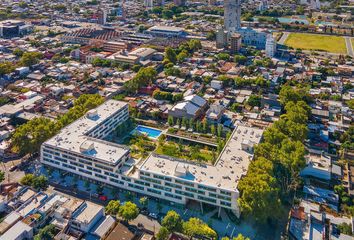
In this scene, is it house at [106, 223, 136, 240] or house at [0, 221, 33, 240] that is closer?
house at [0, 221, 33, 240]

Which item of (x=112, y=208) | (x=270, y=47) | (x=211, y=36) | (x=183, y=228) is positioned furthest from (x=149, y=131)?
(x=211, y=36)

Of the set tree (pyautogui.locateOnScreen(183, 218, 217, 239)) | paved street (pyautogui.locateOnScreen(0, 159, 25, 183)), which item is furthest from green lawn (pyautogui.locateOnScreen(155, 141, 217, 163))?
paved street (pyautogui.locateOnScreen(0, 159, 25, 183))

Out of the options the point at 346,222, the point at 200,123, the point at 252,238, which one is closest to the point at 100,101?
the point at 200,123

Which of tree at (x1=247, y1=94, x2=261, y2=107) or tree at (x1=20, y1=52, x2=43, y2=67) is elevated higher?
tree at (x1=20, y1=52, x2=43, y2=67)

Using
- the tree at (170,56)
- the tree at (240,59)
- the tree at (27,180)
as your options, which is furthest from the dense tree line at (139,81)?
the tree at (27,180)

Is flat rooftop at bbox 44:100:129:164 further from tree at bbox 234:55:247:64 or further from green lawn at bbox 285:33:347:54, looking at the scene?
green lawn at bbox 285:33:347:54

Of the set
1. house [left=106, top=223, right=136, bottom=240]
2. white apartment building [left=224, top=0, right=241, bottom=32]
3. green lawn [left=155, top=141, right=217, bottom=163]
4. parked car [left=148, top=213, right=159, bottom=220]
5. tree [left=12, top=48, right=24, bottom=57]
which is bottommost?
parked car [left=148, top=213, right=159, bottom=220]

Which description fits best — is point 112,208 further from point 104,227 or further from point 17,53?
point 17,53

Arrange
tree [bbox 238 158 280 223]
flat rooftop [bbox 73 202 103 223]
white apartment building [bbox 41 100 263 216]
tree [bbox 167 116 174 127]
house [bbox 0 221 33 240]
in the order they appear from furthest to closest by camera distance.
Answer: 1. tree [bbox 167 116 174 127]
2. white apartment building [bbox 41 100 263 216]
3. tree [bbox 238 158 280 223]
4. flat rooftop [bbox 73 202 103 223]
5. house [bbox 0 221 33 240]
